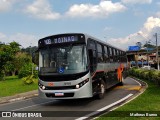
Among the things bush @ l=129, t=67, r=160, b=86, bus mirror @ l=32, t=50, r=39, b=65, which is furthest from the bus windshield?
bush @ l=129, t=67, r=160, b=86

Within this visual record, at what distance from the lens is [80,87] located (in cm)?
1320

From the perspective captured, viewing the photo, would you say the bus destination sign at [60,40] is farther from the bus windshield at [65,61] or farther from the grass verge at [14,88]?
the grass verge at [14,88]

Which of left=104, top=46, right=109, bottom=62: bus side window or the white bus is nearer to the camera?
the white bus

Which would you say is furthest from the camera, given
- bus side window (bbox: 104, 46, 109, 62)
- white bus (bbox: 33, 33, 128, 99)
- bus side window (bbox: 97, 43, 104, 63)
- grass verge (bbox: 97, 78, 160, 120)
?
bus side window (bbox: 104, 46, 109, 62)

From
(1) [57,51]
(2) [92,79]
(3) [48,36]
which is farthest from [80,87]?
(3) [48,36]

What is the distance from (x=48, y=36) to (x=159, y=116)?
22.7 feet

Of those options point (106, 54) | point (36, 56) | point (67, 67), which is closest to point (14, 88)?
point (106, 54)

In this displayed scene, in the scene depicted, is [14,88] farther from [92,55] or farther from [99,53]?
[92,55]

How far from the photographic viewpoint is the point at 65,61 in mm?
13422

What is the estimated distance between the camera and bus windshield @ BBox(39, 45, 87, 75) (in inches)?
524

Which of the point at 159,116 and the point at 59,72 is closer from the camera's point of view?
the point at 159,116

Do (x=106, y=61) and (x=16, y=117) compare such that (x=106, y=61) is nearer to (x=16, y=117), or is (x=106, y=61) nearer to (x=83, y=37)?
(x=83, y=37)

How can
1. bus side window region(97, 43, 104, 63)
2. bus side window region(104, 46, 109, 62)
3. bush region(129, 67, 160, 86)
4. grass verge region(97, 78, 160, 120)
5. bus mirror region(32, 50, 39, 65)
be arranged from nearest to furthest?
grass verge region(97, 78, 160, 120) → bus mirror region(32, 50, 39, 65) → bus side window region(97, 43, 104, 63) → bus side window region(104, 46, 109, 62) → bush region(129, 67, 160, 86)

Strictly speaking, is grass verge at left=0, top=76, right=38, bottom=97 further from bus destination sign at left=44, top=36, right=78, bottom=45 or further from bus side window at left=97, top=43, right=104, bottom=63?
bus destination sign at left=44, top=36, right=78, bottom=45
